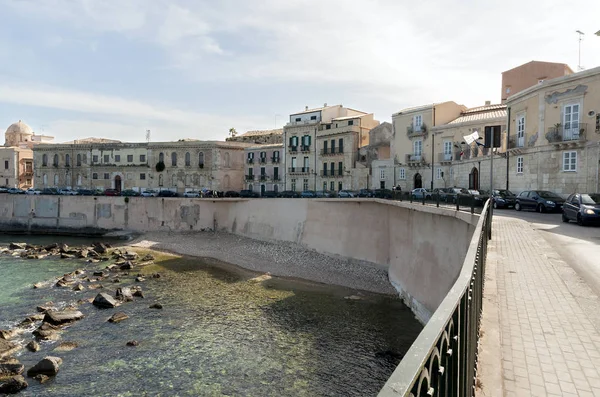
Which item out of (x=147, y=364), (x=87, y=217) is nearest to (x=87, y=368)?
(x=147, y=364)

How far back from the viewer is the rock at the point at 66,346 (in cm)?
1548

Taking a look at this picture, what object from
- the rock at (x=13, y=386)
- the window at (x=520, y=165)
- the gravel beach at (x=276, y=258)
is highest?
the window at (x=520, y=165)

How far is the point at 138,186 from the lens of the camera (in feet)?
190

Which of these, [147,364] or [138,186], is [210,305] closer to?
[147,364]

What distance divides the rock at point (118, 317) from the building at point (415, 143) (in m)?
30.3

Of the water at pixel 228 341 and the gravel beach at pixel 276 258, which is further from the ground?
the gravel beach at pixel 276 258

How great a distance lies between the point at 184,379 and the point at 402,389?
13.6 meters

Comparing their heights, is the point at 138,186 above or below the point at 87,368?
above

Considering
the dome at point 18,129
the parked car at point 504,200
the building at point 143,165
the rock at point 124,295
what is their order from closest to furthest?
the rock at point 124,295 < the parked car at point 504,200 < the building at point 143,165 < the dome at point 18,129

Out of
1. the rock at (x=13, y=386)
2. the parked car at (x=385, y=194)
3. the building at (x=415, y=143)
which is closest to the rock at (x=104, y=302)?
the rock at (x=13, y=386)

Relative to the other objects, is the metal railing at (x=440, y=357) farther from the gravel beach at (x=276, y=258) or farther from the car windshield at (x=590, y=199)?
the gravel beach at (x=276, y=258)

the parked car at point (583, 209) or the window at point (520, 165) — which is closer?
the parked car at point (583, 209)

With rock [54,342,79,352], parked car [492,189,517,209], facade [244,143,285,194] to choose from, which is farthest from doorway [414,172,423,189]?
rock [54,342,79,352]

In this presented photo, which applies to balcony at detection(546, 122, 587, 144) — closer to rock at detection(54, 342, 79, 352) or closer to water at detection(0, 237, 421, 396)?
water at detection(0, 237, 421, 396)
